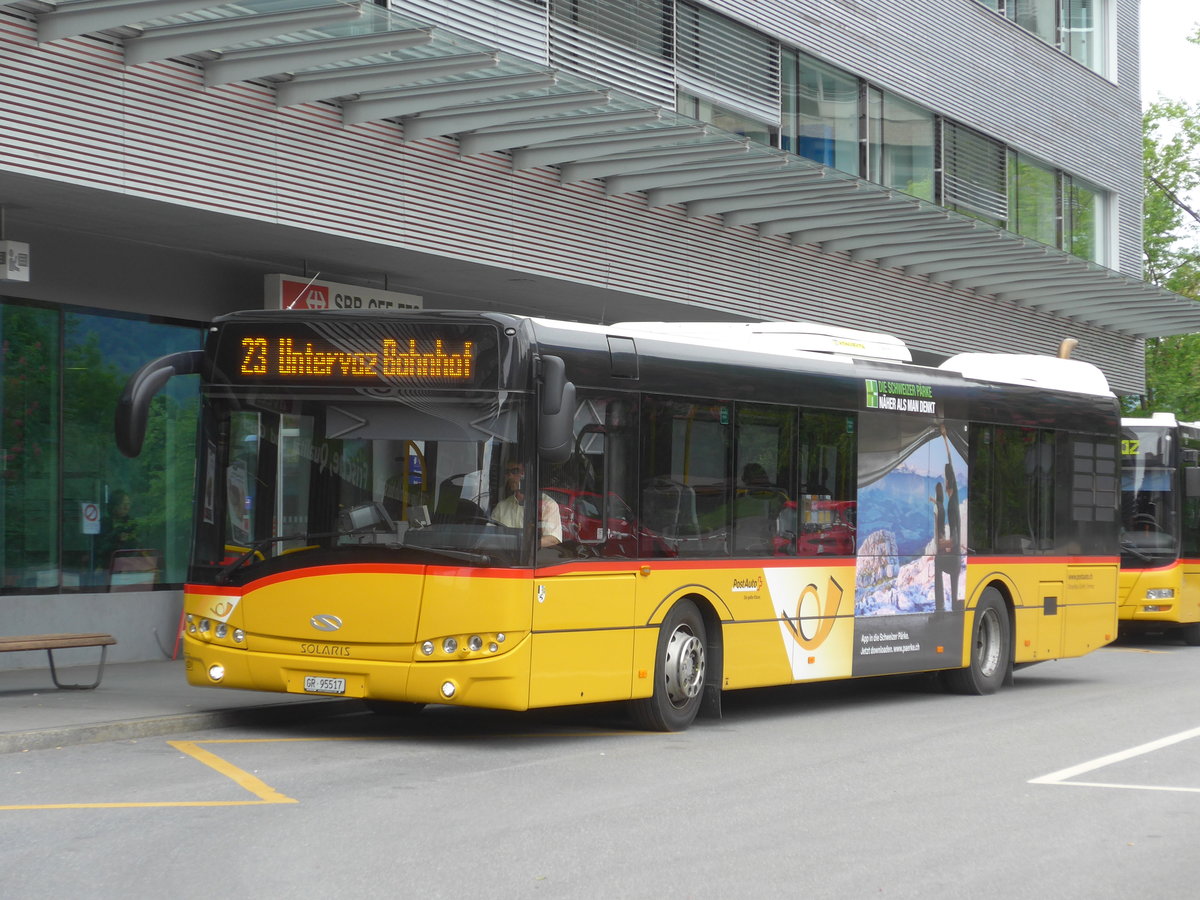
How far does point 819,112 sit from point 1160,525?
24.6 feet

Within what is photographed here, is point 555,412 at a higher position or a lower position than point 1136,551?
higher

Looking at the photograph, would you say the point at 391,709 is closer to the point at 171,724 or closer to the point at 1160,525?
the point at 171,724

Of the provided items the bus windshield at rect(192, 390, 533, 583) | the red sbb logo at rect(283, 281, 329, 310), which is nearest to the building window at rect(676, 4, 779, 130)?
the red sbb logo at rect(283, 281, 329, 310)

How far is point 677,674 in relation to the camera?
11.8 metres

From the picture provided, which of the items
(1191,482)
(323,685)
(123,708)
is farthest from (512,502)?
(1191,482)

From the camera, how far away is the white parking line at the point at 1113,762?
9562 millimetres

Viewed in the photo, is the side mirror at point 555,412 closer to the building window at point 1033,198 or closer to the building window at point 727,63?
the building window at point 727,63

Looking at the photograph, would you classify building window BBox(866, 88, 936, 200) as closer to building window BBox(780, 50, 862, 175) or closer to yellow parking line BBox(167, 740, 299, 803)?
building window BBox(780, 50, 862, 175)

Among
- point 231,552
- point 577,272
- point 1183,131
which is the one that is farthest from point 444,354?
point 1183,131

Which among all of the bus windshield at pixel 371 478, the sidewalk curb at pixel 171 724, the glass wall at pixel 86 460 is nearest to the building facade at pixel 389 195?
the glass wall at pixel 86 460

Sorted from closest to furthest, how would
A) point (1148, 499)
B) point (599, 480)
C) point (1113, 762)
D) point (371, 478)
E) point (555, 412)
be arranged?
point (555, 412), point (371, 478), point (1113, 762), point (599, 480), point (1148, 499)

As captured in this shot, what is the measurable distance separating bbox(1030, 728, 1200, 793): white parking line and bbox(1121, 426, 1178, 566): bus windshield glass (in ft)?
35.4

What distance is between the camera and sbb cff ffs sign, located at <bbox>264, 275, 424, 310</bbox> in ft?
55.0

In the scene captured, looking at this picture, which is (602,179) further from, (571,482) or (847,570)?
(571,482)
